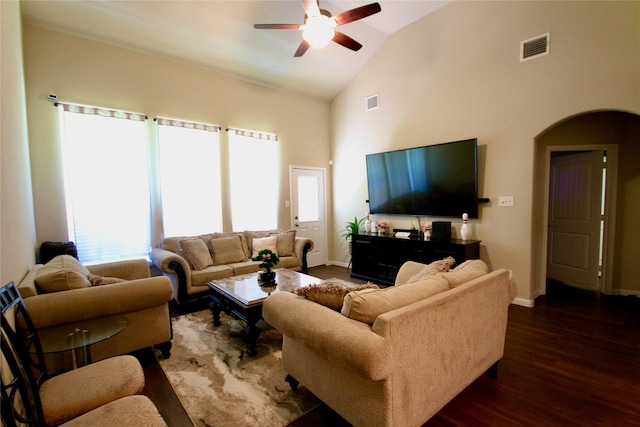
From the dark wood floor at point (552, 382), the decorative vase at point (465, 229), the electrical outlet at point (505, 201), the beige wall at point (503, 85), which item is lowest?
the dark wood floor at point (552, 382)

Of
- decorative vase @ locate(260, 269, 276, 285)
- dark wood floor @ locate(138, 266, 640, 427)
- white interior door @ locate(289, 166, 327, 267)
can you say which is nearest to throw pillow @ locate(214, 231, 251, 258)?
white interior door @ locate(289, 166, 327, 267)

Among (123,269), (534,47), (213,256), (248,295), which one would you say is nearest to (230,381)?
(248,295)

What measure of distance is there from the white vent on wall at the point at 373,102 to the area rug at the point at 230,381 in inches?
162

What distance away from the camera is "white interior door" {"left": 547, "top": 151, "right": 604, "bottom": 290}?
395 centimetres

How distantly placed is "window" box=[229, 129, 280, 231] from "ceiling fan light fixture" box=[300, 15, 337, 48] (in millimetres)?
2474

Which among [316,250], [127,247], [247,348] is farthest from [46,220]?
[316,250]

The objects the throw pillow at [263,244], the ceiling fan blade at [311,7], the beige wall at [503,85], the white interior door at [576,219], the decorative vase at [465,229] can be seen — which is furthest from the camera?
the throw pillow at [263,244]

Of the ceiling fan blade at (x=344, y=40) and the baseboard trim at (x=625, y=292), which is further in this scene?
the baseboard trim at (x=625, y=292)

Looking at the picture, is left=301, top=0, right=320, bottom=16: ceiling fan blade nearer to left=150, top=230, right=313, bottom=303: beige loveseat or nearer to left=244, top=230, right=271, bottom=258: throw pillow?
left=150, top=230, right=313, bottom=303: beige loveseat

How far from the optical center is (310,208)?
18.8 feet

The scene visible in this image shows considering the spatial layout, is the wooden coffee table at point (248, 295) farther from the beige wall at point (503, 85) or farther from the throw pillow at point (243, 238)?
the beige wall at point (503, 85)

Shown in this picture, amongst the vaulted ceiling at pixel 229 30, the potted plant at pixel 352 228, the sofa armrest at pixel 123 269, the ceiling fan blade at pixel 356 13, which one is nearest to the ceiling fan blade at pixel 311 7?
the ceiling fan blade at pixel 356 13

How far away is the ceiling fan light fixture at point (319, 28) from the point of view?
2531 mm

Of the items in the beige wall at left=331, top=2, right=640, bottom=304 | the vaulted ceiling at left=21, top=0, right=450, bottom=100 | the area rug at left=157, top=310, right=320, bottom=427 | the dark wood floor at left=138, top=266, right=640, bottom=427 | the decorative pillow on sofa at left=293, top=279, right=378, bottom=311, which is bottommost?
the dark wood floor at left=138, top=266, right=640, bottom=427
